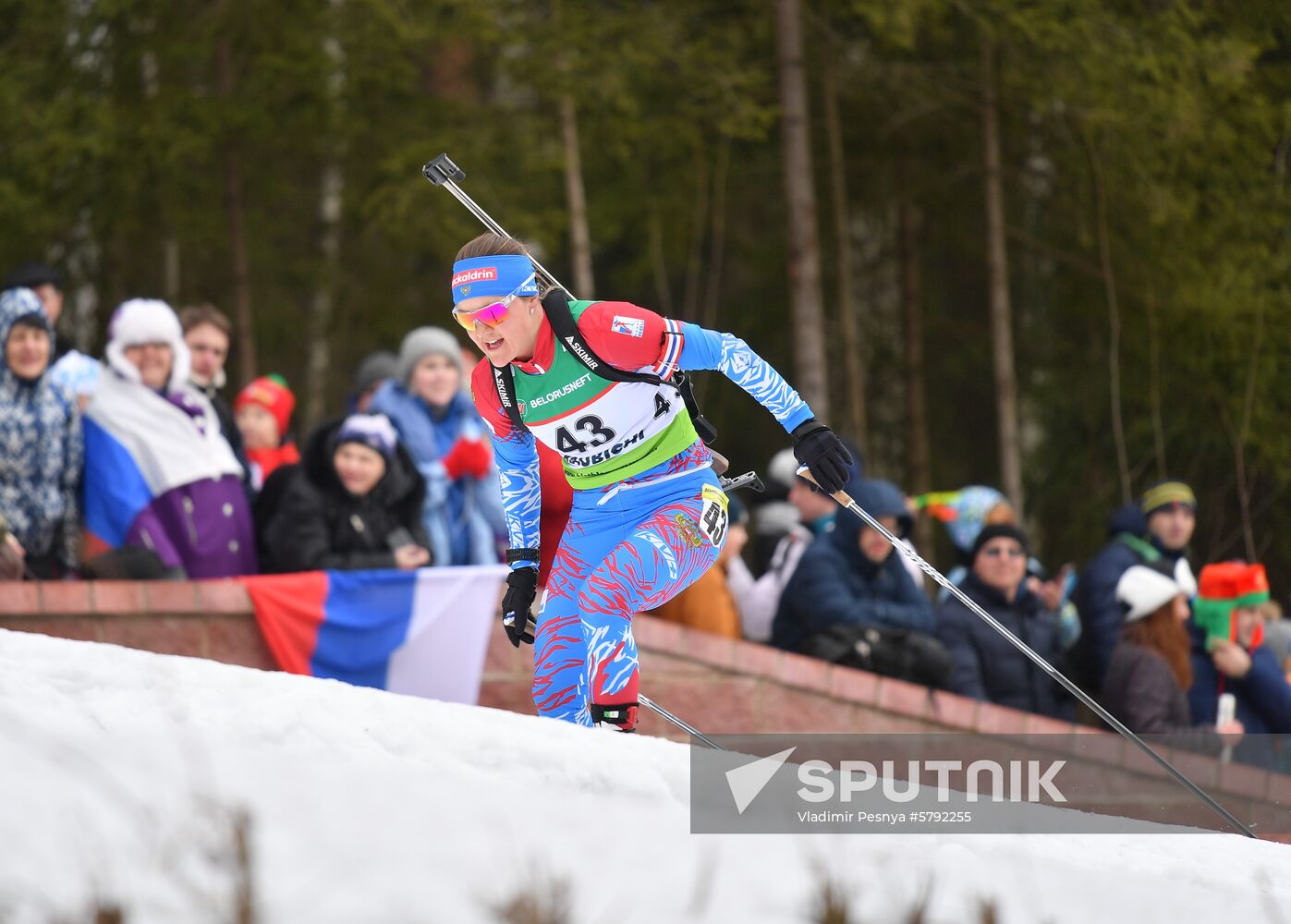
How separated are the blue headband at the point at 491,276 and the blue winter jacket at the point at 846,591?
10.6 feet

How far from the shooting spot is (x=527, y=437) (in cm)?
524

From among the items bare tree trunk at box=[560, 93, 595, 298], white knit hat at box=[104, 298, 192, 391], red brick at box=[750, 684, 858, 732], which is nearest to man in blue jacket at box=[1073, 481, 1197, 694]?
red brick at box=[750, 684, 858, 732]

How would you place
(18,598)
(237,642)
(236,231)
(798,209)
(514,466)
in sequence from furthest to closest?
(236,231), (798,209), (237,642), (18,598), (514,466)

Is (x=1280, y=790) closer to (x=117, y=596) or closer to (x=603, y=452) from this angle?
(x=603, y=452)

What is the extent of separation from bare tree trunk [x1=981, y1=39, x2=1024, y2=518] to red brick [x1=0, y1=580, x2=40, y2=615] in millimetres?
6792

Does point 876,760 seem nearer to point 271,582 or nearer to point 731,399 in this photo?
point 271,582

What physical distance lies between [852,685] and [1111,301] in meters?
5.03

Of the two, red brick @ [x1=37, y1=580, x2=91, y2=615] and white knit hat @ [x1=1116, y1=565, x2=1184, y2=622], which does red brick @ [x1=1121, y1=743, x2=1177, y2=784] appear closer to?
white knit hat @ [x1=1116, y1=565, x2=1184, y2=622]

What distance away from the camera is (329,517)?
23.9ft

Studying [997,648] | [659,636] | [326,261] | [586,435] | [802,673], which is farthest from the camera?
[326,261]

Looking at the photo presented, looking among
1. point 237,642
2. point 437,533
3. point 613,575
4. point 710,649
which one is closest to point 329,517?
point 437,533

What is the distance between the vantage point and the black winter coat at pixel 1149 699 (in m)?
7.50

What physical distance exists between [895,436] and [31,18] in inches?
297

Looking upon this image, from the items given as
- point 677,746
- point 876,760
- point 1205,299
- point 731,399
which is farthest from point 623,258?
point 677,746
